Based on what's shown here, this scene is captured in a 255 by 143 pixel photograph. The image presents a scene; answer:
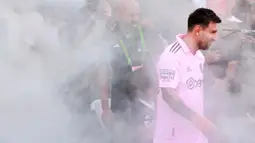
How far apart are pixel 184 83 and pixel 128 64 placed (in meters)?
0.95

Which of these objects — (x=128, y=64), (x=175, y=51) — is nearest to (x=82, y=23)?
(x=128, y=64)

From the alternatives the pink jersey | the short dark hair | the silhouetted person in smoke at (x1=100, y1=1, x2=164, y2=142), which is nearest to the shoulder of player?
the pink jersey

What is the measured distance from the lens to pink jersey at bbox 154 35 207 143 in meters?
2.96

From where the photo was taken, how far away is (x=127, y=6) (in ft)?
12.7

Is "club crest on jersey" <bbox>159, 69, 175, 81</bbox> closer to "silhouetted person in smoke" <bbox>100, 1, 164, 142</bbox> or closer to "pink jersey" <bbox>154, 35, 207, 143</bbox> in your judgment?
"pink jersey" <bbox>154, 35, 207, 143</bbox>

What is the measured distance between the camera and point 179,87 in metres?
3.00

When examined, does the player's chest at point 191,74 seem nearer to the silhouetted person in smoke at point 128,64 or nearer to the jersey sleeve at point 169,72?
the jersey sleeve at point 169,72

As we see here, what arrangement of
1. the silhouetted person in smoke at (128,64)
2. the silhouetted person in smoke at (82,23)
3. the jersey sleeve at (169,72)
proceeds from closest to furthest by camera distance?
1. the jersey sleeve at (169,72)
2. the silhouetted person in smoke at (82,23)
3. the silhouetted person in smoke at (128,64)

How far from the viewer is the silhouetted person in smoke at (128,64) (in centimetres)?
390

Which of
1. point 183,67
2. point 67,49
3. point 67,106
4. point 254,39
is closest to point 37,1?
point 67,49

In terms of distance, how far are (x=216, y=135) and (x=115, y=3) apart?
51.8 inches

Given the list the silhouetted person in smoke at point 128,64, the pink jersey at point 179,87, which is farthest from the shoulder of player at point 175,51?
the silhouetted person in smoke at point 128,64

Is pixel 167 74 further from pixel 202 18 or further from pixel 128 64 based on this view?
pixel 128 64

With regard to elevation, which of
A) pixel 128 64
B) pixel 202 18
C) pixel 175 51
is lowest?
pixel 128 64
